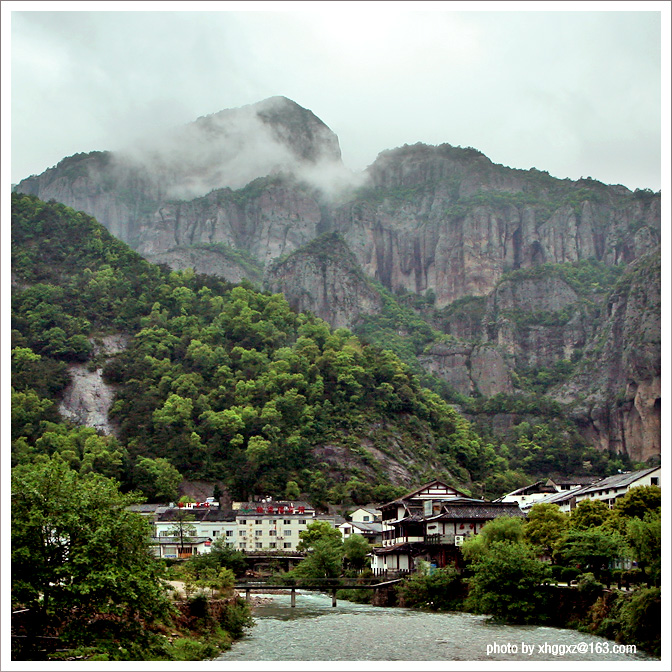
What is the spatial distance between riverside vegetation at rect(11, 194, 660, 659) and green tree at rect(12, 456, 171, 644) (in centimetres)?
5633

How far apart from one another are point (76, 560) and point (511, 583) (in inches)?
1142

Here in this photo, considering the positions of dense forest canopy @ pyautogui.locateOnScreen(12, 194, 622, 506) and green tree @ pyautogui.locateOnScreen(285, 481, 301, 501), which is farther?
dense forest canopy @ pyautogui.locateOnScreen(12, 194, 622, 506)

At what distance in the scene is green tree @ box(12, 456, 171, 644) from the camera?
25125 mm

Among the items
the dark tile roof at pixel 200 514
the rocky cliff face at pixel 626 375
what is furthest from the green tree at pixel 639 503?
the rocky cliff face at pixel 626 375

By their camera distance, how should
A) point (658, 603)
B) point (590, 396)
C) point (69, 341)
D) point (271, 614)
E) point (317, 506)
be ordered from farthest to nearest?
point (590, 396)
point (69, 341)
point (317, 506)
point (271, 614)
point (658, 603)

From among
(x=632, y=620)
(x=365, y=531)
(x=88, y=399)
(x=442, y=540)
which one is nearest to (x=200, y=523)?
(x=365, y=531)

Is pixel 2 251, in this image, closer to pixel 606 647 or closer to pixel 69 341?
pixel 606 647

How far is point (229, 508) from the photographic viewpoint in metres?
114

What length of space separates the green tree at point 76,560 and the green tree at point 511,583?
81.7 ft

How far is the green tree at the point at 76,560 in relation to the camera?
25125 millimetres

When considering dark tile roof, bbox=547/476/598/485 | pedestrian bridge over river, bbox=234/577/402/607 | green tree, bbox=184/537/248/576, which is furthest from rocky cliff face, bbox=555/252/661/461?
pedestrian bridge over river, bbox=234/577/402/607

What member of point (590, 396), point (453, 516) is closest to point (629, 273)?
point (590, 396)

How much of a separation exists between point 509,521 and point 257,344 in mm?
102189

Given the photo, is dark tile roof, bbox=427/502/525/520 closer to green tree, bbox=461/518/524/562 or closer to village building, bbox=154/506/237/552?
green tree, bbox=461/518/524/562
